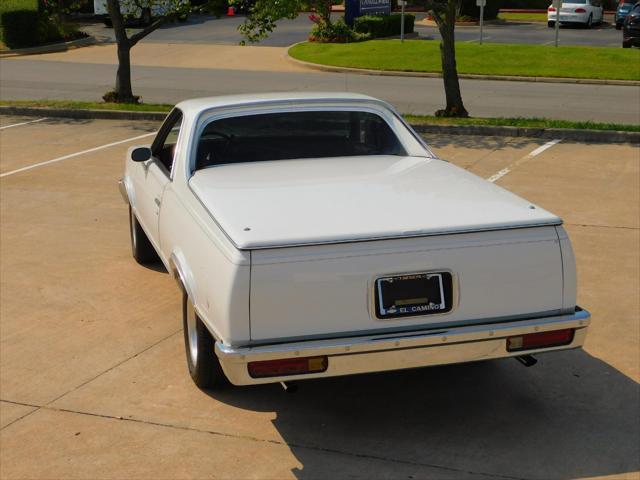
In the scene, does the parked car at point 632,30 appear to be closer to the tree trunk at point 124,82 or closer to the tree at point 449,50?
the tree at point 449,50

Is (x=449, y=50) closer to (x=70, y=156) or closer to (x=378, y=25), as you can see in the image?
(x=70, y=156)

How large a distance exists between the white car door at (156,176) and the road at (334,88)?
11842 mm

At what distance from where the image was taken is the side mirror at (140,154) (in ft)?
25.3

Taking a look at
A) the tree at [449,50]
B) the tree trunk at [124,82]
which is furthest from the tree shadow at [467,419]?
the tree trunk at [124,82]

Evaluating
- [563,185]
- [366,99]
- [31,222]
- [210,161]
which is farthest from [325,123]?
[563,185]

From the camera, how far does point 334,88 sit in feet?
77.2

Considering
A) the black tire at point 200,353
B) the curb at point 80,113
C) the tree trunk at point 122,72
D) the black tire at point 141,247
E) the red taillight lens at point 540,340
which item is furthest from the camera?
the tree trunk at point 122,72

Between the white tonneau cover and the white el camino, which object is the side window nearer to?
the white tonneau cover

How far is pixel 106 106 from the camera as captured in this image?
725 inches

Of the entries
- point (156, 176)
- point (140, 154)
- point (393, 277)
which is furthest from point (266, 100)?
point (393, 277)

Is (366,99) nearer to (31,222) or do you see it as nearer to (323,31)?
(31,222)

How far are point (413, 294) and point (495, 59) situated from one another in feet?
74.9

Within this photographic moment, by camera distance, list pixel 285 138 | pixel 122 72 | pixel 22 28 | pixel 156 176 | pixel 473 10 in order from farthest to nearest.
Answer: pixel 473 10
pixel 22 28
pixel 122 72
pixel 156 176
pixel 285 138

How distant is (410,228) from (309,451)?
1289mm
